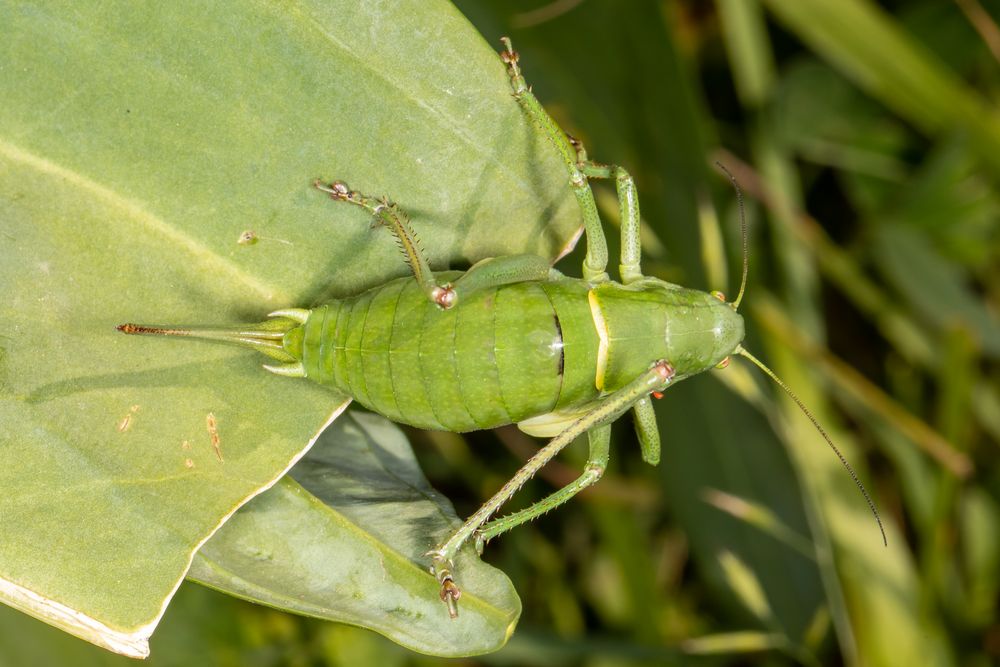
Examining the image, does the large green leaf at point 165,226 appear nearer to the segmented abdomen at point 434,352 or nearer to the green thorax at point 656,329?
the segmented abdomen at point 434,352

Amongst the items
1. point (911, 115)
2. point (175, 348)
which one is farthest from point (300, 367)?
point (911, 115)

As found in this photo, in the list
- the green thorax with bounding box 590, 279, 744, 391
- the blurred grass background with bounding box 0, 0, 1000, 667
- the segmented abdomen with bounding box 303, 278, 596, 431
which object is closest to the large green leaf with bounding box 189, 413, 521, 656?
the segmented abdomen with bounding box 303, 278, 596, 431

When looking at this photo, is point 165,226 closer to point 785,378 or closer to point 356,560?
point 356,560

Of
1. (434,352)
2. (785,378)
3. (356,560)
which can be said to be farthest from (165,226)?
(785,378)

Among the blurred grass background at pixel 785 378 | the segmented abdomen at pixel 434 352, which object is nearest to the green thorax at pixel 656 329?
the segmented abdomen at pixel 434 352

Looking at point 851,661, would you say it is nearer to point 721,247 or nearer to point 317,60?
point 721,247

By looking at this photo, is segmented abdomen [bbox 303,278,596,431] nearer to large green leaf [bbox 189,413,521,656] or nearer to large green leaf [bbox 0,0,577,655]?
large green leaf [bbox 0,0,577,655]
